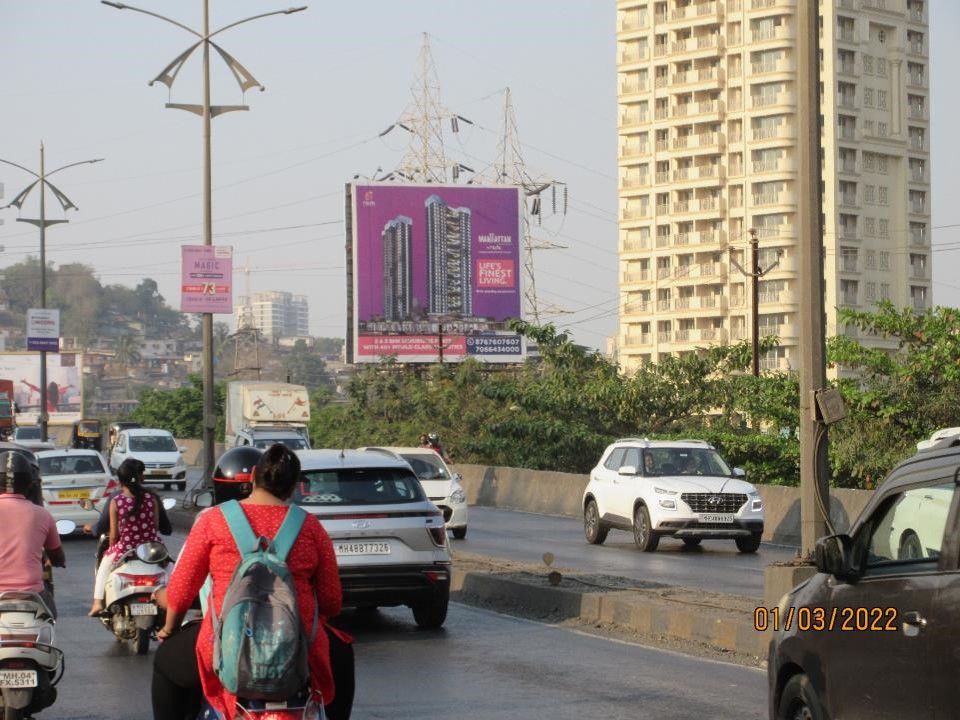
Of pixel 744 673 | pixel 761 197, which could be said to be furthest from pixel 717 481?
pixel 761 197

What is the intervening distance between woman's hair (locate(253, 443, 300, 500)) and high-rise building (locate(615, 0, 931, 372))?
99.1 metres

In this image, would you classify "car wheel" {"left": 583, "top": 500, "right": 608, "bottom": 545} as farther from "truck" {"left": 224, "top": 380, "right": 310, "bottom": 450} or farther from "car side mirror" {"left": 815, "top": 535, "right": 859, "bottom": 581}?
"truck" {"left": 224, "top": 380, "right": 310, "bottom": 450}

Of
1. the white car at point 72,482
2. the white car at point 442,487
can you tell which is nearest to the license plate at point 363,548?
the white car at point 442,487

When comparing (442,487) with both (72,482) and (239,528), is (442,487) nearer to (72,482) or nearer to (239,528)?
(72,482)

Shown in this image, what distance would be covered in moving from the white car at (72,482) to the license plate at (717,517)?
10313mm

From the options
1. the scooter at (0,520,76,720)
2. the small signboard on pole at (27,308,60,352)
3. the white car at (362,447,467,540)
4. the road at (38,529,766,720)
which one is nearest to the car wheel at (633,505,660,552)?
the white car at (362,447,467,540)

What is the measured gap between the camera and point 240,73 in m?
32.7

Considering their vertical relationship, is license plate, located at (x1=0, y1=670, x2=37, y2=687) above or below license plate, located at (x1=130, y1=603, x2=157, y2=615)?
above

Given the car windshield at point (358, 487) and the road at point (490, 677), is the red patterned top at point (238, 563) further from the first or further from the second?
the car windshield at point (358, 487)

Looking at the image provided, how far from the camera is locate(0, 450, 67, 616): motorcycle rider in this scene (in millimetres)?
8797

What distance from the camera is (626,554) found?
2578 centimetres

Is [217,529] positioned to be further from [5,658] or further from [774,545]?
[774,545]

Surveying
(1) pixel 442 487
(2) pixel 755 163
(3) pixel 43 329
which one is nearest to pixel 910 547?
(1) pixel 442 487

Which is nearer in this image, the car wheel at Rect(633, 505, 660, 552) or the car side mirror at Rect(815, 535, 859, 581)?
the car side mirror at Rect(815, 535, 859, 581)
